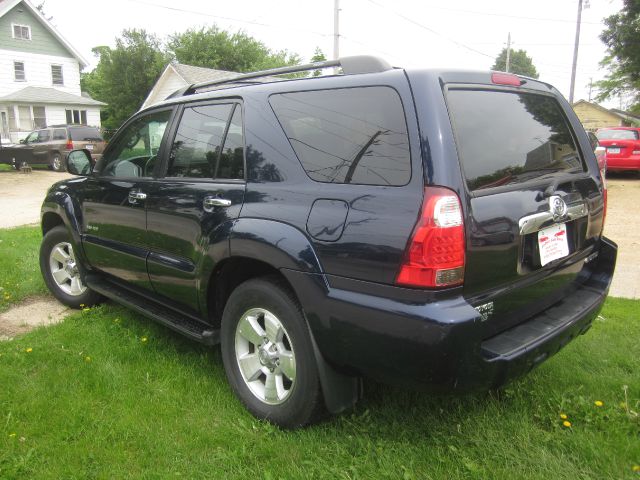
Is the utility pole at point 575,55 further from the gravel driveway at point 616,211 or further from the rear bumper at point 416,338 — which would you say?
the rear bumper at point 416,338

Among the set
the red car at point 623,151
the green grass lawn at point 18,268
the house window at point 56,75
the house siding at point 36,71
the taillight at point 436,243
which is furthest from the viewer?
the house window at point 56,75

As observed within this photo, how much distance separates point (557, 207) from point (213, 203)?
1.73 m

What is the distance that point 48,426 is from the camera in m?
2.74

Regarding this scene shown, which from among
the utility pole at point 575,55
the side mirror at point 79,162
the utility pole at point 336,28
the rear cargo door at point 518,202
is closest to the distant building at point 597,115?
the utility pole at point 575,55

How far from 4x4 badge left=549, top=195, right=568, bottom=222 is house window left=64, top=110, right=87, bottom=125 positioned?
33.1 meters

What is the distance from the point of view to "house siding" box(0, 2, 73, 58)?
96.1ft

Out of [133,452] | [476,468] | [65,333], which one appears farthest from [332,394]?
[65,333]

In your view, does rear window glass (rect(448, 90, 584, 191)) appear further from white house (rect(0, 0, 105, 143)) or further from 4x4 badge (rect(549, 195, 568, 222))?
white house (rect(0, 0, 105, 143))

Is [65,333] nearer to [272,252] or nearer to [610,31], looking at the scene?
[272,252]

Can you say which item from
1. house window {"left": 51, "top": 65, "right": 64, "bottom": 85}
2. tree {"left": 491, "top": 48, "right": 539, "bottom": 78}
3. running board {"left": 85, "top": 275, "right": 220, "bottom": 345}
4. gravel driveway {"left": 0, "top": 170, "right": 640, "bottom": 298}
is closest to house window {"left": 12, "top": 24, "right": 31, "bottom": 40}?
house window {"left": 51, "top": 65, "right": 64, "bottom": 85}

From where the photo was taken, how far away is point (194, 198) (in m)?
3.02

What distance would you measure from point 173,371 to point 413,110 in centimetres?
221

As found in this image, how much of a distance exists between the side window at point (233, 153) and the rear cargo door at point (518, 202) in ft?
3.87

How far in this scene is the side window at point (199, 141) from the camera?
305 centimetres
